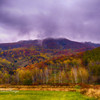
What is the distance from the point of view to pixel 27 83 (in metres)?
72.0

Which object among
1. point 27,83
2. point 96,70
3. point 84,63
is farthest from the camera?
point 84,63

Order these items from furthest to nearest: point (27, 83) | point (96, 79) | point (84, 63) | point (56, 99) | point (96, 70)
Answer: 1. point (84, 63)
2. point (96, 70)
3. point (96, 79)
4. point (27, 83)
5. point (56, 99)

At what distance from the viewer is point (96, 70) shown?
88500 mm

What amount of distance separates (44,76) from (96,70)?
4847 centimetres

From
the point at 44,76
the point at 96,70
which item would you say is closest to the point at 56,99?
the point at 96,70

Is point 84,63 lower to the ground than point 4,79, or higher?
higher

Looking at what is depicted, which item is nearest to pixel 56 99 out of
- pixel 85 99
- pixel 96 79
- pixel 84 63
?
pixel 85 99

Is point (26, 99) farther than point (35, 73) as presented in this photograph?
No

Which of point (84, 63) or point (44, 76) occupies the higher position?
point (84, 63)

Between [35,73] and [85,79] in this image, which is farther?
[35,73]

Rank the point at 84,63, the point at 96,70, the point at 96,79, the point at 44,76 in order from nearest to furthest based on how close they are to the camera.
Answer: the point at 96,79
the point at 96,70
the point at 44,76
the point at 84,63

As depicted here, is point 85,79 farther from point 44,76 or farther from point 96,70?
point 44,76

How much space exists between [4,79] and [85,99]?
110 metres

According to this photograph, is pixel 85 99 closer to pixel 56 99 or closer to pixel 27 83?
pixel 56 99
